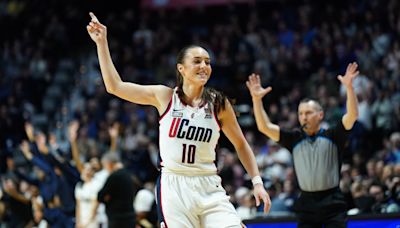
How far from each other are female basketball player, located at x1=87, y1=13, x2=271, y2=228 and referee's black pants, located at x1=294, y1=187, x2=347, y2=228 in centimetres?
153

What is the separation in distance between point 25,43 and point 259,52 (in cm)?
760

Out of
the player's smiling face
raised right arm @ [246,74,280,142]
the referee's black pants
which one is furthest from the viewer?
raised right arm @ [246,74,280,142]

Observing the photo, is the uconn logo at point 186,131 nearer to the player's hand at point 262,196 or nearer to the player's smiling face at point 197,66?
the player's smiling face at point 197,66

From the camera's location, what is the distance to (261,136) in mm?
15906

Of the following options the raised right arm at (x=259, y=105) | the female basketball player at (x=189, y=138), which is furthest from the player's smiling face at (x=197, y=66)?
the raised right arm at (x=259, y=105)

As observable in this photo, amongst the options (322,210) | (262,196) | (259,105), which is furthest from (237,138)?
(259,105)

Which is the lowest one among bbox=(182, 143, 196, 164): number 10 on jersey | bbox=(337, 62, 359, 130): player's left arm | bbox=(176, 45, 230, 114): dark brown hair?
bbox=(182, 143, 196, 164): number 10 on jersey

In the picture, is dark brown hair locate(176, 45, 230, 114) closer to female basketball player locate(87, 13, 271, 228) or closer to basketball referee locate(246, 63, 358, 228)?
female basketball player locate(87, 13, 271, 228)

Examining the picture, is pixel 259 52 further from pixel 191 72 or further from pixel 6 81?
pixel 191 72

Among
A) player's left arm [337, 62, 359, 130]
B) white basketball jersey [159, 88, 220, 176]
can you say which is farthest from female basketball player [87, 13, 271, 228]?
player's left arm [337, 62, 359, 130]

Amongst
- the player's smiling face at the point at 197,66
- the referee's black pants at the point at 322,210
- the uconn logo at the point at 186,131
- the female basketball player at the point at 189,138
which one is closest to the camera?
the female basketball player at the point at 189,138

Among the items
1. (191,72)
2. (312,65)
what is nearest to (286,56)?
(312,65)

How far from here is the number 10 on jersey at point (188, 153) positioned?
5.77 meters

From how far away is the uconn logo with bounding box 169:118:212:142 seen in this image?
5.79m
